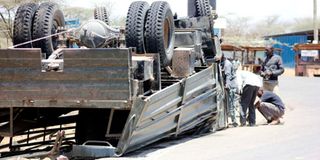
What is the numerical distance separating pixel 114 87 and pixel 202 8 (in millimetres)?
4230

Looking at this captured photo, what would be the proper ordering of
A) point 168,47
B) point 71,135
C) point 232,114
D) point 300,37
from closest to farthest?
point 168,47 → point 71,135 → point 232,114 → point 300,37

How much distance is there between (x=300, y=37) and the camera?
5512 cm

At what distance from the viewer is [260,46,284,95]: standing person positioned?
495 inches

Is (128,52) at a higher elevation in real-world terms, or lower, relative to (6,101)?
higher

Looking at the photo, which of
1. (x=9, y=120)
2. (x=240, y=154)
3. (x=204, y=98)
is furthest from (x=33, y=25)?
(x=240, y=154)

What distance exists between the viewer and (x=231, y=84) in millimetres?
11477

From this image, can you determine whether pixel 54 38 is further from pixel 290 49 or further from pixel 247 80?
pixel 290 49

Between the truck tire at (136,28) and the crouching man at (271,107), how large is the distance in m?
4.22

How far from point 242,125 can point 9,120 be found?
4943 mm

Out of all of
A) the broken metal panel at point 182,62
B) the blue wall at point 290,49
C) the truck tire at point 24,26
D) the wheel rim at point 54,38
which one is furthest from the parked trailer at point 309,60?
the truck tire at point 24,26

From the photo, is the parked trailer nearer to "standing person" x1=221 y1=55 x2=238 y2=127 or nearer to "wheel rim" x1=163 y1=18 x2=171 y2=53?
"standing person" x1=221 y1=55 x2=238 y2=127

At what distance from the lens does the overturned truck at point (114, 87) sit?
7.41m

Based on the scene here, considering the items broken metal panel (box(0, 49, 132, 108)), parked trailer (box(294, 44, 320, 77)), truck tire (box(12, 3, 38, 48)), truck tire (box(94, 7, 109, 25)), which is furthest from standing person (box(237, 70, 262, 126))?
parked trailer (box(294, 44, 320, 77))

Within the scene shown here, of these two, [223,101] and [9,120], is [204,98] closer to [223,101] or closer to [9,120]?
[223,101]
